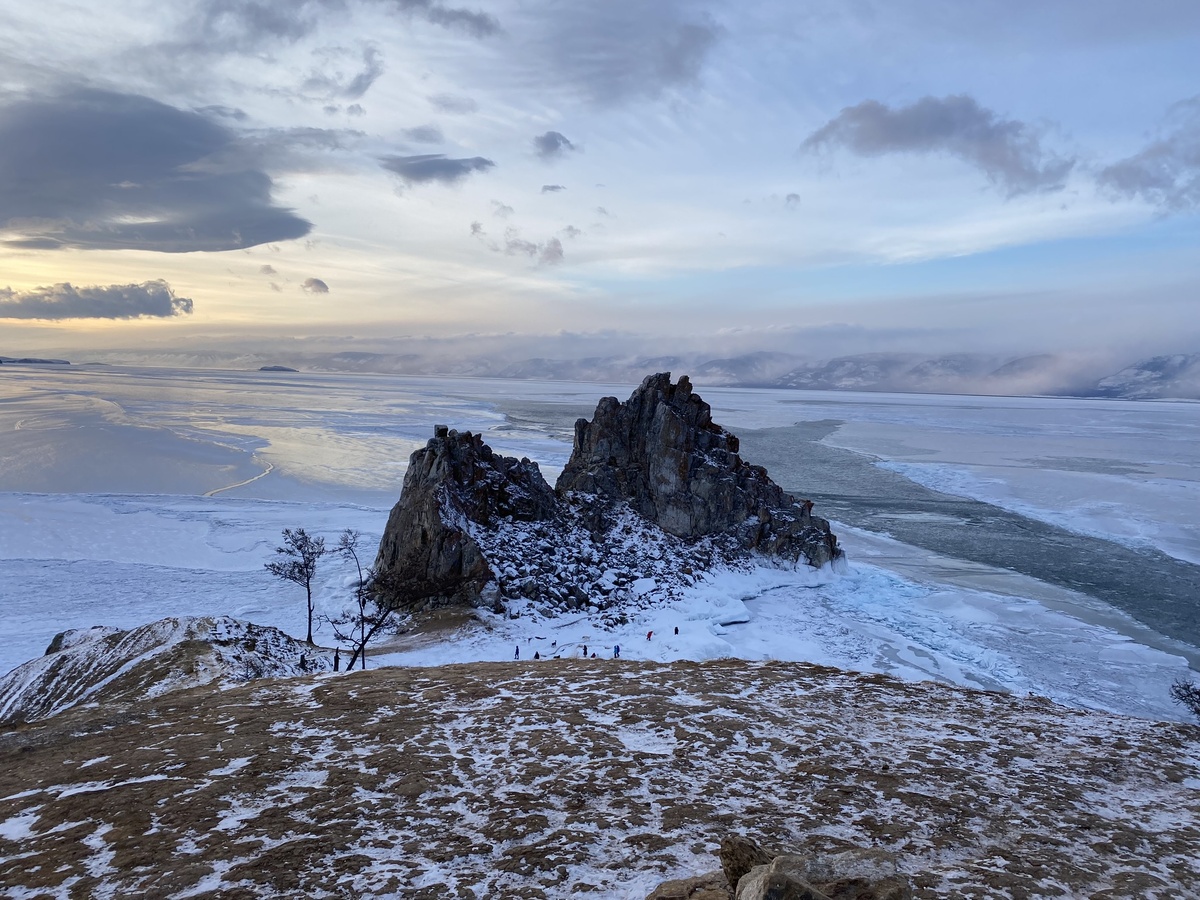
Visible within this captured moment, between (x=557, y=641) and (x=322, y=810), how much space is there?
24466 millimetres

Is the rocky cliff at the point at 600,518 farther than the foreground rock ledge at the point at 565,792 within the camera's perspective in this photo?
Yes

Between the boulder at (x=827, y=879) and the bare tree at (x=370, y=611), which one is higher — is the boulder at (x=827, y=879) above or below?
above

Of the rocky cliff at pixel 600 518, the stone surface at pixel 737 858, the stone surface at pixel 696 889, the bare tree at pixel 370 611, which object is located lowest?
the bare tree at pixel 370 611

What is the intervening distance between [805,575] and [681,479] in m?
10.2

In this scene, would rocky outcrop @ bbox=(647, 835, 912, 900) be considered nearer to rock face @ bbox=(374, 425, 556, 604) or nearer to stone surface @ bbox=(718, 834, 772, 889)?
stone surface @ bbox=(718, 834, 772, 889)

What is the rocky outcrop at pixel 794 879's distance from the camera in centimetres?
526

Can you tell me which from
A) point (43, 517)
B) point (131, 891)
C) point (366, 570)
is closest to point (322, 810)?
point (131, 891)

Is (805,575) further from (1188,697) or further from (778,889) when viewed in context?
(778,889)

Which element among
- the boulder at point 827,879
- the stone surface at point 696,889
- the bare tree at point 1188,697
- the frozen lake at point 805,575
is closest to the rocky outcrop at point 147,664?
the frozen lake at point 805,575

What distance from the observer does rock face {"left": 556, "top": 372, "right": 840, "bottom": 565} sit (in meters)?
45.0

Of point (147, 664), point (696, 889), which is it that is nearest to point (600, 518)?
point (147, 664)

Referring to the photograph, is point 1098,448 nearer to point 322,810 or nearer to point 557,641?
point 557,641

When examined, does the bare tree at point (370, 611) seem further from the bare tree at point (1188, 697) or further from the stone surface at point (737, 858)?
the bare tree at point (1188, 697)

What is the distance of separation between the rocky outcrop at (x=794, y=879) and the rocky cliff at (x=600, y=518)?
→ 29.6m
